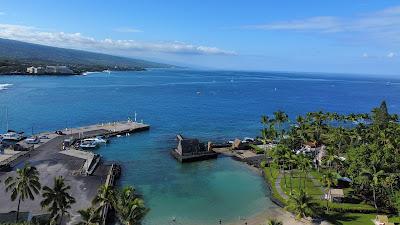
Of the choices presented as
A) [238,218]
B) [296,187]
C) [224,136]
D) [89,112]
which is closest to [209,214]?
[238,218]

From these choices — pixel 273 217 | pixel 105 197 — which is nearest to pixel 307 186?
pixel 273 217

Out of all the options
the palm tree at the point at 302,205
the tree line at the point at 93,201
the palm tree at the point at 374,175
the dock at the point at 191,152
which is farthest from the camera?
the dock at the point at 191,152

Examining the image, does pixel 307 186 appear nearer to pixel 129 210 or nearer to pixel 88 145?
pixel 129 210

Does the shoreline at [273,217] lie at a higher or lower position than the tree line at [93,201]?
lower

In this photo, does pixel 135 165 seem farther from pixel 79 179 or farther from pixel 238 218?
pixel 238 218

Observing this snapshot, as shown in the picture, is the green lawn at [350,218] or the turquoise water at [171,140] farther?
the turquoise water at [171,140]

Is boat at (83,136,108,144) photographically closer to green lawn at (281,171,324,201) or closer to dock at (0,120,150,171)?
dock at (0,120,150,171)

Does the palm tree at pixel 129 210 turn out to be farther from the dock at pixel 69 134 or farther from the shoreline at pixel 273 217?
the dock at pixel 69 134

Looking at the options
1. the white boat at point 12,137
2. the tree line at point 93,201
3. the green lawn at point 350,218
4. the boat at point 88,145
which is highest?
the tree line at point 93,201

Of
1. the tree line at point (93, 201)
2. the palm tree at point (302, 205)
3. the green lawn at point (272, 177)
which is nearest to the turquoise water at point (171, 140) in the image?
the green lawn at point (272, 177)
